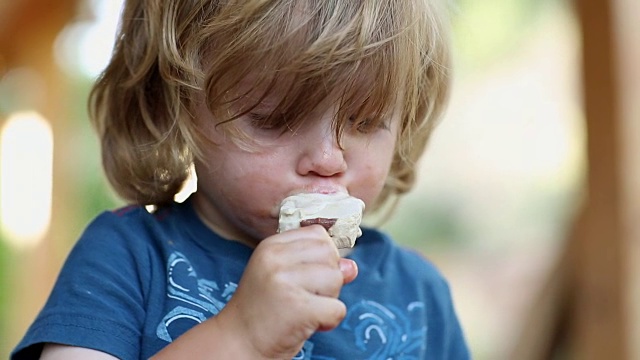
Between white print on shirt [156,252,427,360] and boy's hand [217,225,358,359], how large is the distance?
0.18 metres

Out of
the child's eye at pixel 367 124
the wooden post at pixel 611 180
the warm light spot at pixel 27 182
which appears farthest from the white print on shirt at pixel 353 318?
the warm light spot at pixel 27 182

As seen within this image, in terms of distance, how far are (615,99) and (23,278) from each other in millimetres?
2079

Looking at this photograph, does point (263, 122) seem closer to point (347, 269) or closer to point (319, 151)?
point (319, 151)

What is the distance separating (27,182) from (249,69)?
7.95 feet

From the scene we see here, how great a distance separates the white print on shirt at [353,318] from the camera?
1.24 m

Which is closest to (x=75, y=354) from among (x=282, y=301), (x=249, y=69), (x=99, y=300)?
(x=99, y=300)

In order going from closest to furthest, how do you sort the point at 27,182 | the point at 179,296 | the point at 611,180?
the point at 179,296 < the point at 611,180 < the point at 27,182

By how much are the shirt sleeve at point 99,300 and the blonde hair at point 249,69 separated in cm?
14

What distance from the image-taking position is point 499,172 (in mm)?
4941

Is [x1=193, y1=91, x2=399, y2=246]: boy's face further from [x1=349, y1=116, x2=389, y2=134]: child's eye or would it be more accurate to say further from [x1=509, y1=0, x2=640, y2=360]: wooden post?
[x1=509, y1=0, x2=640, y2=360]: wooden post


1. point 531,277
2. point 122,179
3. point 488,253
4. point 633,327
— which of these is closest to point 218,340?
point 122,179

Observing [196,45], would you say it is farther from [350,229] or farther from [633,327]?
[633,327]

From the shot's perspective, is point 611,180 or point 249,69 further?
point 611,180

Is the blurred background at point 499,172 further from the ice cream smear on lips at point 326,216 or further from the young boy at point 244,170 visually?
the ice cream smear on lips at point 326,216
